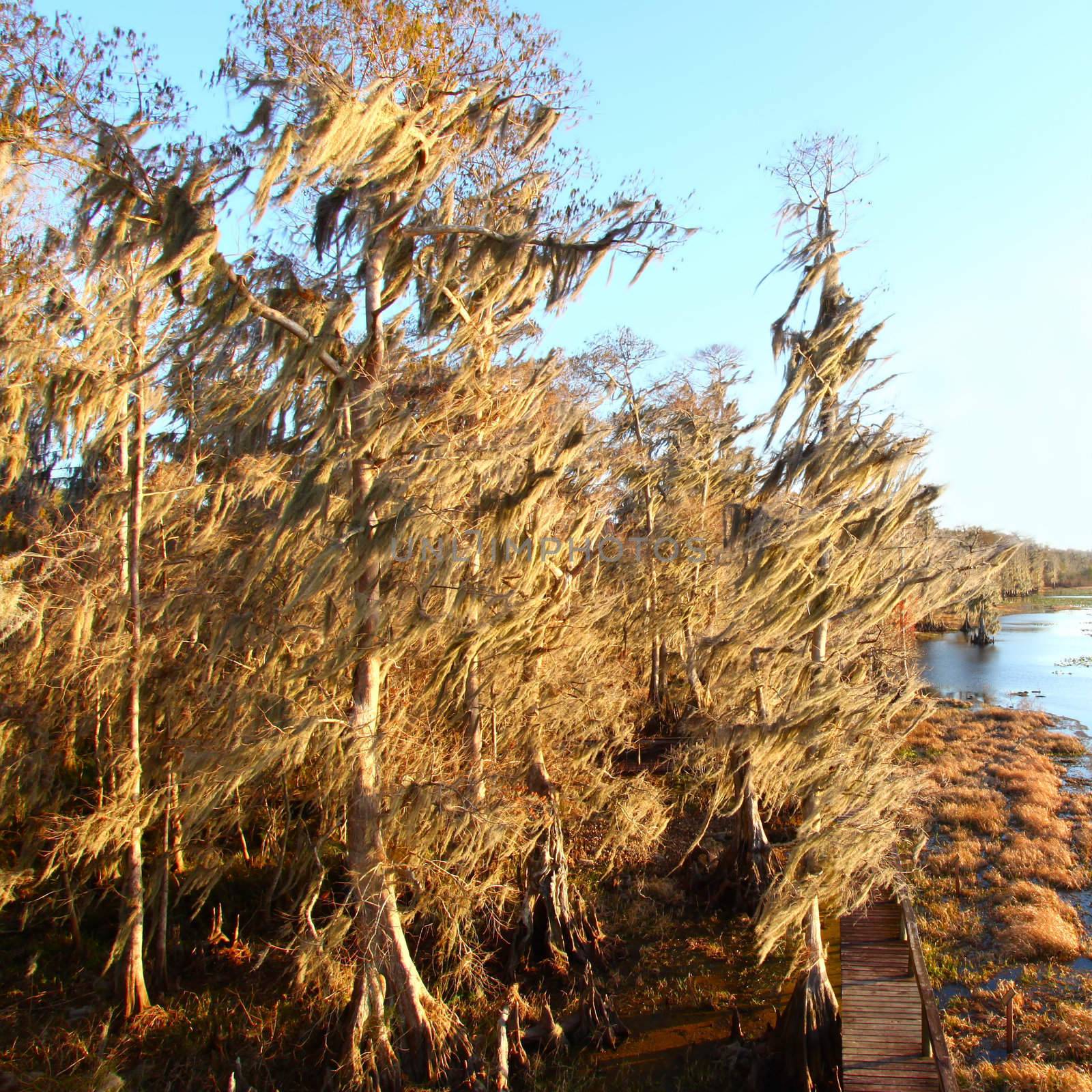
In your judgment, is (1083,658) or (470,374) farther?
(1083,658)

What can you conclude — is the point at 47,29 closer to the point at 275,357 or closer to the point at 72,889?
the point at 275,357

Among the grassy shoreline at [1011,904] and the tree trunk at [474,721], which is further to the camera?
the tree trunk at [474,721]

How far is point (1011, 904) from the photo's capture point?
10430 millimetres

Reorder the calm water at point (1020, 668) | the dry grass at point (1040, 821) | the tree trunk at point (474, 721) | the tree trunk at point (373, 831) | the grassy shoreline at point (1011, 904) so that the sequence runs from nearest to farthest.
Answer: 1. the tree trunk at point (373, 831)
2. the grassy shoreline at point (1011, 904)
3. the tree trunk at point (474, 721)
4. the dry grass at point (1040, 821)
5. the calm water at point (1020, 668)

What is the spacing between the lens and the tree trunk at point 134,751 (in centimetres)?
725

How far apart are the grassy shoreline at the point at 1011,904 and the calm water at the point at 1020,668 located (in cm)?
264

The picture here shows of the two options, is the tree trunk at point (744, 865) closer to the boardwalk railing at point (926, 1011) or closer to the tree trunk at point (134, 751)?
the boardwalk railing at point (926, 1011)

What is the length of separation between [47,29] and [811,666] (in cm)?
826

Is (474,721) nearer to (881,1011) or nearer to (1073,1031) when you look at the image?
(881,1011)

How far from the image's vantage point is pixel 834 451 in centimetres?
734

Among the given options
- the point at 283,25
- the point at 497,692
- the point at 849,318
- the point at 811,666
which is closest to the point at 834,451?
the point at 849,318

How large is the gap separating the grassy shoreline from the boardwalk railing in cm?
108

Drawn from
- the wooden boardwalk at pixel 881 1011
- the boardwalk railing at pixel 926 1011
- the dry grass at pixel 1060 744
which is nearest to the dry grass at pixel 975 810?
the dry grass at pixel 1060 744

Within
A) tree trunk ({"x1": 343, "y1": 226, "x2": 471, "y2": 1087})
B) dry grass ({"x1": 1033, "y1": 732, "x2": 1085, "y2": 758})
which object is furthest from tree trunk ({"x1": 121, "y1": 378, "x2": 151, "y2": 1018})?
dry grass ({"x1": 1033, "y1": 732, "x2": 1085, "y2": 758})
